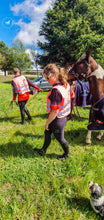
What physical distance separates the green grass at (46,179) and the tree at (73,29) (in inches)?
677

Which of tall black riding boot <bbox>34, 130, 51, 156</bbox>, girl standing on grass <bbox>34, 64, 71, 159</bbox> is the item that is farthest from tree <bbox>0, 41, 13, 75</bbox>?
girl standing on grass <bbox>34, 64, 71, 159</bbox>

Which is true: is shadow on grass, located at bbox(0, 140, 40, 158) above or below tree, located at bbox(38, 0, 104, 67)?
below

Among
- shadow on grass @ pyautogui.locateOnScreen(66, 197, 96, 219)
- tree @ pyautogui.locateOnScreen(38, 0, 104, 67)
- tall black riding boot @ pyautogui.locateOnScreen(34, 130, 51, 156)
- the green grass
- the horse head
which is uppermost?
tree @ pyautogui.locateOnScreen(38, 0, 104, 67)

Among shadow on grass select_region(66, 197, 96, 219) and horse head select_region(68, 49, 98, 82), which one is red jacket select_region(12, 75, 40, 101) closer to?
horse head select_region(68, 49, 98, 82)

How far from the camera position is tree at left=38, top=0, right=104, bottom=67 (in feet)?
57.9

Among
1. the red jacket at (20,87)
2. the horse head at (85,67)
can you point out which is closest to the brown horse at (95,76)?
the horse head at (85,67)

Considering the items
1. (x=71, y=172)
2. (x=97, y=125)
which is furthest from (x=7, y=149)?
(x=97, y=125)

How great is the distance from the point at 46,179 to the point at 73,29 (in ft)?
65.5

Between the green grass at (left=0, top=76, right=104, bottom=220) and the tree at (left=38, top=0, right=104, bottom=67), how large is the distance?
17.2m

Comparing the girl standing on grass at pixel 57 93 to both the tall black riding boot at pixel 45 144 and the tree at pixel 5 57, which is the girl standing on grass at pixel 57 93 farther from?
the tree at pixel 5 57

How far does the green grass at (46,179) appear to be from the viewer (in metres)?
1.85

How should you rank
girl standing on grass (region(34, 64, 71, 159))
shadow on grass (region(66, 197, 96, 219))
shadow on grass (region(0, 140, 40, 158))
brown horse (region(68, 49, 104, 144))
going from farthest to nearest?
1. shadow on grass (region(0, 140, 40, 158))
2. brown horse (region(68, 49, 104, 144))
3. girl standing on grass (region(34, 64, 71, 159))
4. shadow on grass (region(66, 197, 96, 219))

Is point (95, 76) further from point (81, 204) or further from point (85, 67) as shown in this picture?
point (81, 204)

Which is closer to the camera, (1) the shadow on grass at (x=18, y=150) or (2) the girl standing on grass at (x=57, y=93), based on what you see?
(2) the girl standing on grass at (x=57, y=93)
